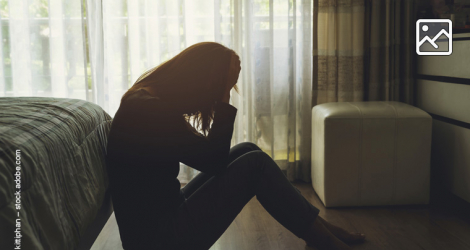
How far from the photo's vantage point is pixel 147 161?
125 cm

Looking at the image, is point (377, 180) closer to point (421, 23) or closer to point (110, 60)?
point (421, 23)

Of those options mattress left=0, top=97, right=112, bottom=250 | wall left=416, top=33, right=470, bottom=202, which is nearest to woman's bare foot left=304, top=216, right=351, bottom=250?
mattress left=0, top=97, right=112, bottom=250

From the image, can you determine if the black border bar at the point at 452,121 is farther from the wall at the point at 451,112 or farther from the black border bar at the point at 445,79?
the black border bar at the point at 445,79

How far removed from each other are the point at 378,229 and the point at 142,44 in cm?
174

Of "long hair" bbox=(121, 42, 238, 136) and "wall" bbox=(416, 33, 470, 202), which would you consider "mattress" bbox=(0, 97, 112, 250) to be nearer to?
"long hair" bbox=(121, 42, 238, 136)

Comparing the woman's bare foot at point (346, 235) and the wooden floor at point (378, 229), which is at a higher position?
the woman's bare foot at point (346, 235)

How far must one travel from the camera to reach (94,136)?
1.50m

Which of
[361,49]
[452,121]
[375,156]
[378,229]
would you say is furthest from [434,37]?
[378,229]

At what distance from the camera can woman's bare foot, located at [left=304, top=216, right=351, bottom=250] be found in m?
1.48

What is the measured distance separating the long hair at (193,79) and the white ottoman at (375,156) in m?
0.94

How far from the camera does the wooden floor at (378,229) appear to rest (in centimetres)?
183

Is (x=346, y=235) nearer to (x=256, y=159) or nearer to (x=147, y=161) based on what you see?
(x=256, y=159)

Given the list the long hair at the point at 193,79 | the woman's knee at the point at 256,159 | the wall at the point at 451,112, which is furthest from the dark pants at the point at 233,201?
the wall at the point at 451,112

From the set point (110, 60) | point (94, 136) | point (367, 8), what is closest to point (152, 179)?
point (94, 136)
